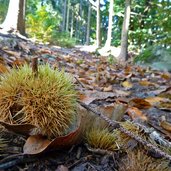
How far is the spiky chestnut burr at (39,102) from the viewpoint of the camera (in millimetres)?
915

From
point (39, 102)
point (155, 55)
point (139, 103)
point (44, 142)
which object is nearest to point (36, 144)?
point (44, 142)

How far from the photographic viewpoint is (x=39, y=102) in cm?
92

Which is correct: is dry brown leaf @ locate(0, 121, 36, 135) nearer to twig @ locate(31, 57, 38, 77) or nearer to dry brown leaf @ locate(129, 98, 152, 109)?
twig @ locate(31, 57, 38, 77)

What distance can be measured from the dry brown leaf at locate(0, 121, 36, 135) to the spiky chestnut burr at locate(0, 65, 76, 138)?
0.06 ft

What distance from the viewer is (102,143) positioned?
1000mm

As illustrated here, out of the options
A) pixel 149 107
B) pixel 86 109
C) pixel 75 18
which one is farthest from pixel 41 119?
pixel 75 18

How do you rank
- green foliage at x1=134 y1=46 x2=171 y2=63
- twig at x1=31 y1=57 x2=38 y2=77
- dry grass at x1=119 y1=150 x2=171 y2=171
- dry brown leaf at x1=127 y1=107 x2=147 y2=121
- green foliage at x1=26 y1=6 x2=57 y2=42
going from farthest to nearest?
1. green foliage at x1=26 y1=6 x2=57 y2=42
2. green foliage at x1=134 y1=46 x2=171 y2=63
3. dry brown leaf at x1=127 y1=107 x2=147 y2=121
4. twig at x1=31 y1=57 x2=38 y2=77
5. dry grass at x1=119 y1=150 x2=171 y2=171

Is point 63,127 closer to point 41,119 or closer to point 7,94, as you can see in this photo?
point 41,119

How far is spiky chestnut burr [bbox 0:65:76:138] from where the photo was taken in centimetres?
92

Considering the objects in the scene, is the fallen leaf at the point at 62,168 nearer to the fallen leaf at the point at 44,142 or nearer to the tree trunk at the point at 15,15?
the fallen leaf at the point at 44,142

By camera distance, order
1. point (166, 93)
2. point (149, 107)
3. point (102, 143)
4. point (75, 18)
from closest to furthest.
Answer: point (102, 143) < point (149, 107) < point (166, 93) < point (75, 18)

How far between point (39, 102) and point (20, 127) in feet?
0.36

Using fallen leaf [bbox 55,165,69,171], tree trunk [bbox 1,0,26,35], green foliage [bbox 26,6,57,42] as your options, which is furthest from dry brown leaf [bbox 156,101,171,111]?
green foliage [bbox 26,6,57,42]

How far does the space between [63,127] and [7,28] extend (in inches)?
251
